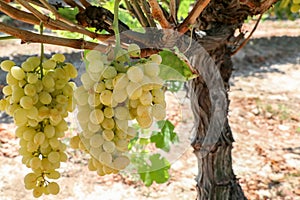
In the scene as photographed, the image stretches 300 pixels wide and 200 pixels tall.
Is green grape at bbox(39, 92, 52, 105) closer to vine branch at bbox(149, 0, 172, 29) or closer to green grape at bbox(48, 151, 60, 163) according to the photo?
green grape at bbox(48, 151, 60, 163)

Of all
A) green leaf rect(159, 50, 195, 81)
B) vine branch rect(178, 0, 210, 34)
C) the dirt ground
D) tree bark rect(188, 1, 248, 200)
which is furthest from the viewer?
the dirt ground

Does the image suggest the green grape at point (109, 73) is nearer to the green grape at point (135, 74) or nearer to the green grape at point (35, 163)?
the green grape at point (135, 74)

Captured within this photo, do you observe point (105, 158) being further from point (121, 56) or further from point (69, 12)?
point (69, 12)

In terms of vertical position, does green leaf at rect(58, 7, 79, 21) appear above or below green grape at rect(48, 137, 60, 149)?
above

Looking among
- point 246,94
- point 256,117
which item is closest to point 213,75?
point 256,117

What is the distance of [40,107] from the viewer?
25.1 inches

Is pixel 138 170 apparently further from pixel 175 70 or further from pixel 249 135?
pixel 249 135

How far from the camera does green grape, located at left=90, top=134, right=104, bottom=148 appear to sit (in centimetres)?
56

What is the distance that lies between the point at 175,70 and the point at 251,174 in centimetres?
149

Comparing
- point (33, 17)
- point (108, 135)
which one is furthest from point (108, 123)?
point (33, 17)

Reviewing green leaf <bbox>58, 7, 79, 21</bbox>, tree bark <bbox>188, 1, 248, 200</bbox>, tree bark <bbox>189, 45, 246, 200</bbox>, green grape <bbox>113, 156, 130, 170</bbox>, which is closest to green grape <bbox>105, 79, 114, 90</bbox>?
green grape <bbox>113, 156, 130, 170</bbox>

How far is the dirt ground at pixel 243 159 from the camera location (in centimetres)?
209

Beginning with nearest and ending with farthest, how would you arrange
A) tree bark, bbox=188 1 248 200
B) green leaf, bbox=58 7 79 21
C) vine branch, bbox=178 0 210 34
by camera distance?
vine branch, bbox=178 0 210 34, green leaf, bbox=58 7 79 21, tree bark, bbox=188 1 248 200

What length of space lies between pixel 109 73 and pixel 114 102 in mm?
35
